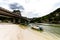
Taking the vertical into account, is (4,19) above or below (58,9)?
below

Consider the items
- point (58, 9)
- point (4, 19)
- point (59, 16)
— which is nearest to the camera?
point (4, 19)

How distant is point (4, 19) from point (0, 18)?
3.80 metres

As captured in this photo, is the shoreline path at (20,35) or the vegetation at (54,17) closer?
the shoreline path at (20,35)

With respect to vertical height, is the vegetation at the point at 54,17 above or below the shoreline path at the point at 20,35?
above

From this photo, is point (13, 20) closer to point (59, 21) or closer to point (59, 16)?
point (59, 21)

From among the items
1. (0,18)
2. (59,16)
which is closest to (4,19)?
(0,18)

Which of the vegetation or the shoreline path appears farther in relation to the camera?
the vegetation

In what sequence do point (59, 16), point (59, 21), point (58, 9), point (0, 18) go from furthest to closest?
point (58, 9) → point (59, 16) → point (59, 21) → point (0, 18)

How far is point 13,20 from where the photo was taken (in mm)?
50750

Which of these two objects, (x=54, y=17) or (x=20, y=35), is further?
(x=54, y=17)

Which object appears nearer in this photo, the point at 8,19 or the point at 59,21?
the point at 8,19

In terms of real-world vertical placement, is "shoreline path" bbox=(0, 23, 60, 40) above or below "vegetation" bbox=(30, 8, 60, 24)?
below

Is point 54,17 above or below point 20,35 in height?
above

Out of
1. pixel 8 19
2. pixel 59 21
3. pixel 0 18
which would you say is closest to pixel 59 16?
pixel 59 21
